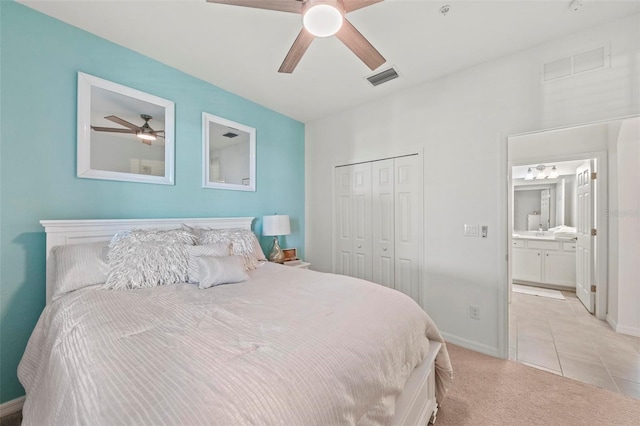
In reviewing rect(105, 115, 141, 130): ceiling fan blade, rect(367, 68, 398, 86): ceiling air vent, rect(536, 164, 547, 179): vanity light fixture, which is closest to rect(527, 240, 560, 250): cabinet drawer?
rect(536, 164, 547, 179): vanity light fixture

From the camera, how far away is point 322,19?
1.43 m

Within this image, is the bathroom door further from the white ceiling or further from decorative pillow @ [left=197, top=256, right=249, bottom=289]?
decorative pillow @ [left=197, top=256, right=249, bottom=289]

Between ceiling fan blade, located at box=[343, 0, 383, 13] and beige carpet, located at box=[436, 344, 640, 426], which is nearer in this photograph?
ceiling fan blade, located at box=[343, 0, 383, 13]

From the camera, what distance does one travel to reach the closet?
2.91m

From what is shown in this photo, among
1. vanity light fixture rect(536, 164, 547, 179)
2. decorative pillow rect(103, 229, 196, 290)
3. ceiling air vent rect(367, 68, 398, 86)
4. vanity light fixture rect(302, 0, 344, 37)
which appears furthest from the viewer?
vanity light fixture rect(536, 164, 547, 179)

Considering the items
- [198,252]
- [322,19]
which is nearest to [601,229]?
[322,19]

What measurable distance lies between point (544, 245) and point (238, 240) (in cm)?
524

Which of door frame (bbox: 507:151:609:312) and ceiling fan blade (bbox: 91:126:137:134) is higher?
ceiling fan blade (bbox: 91:126:137:134)

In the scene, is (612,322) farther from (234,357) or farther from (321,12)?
(321,12)

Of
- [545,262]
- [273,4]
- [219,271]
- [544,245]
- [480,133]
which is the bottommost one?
[545,262]

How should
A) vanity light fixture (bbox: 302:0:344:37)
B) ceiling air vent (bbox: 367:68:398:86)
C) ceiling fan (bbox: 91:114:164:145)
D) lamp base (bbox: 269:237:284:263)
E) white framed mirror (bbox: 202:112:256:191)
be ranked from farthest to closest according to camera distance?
lamp base (bbox: 269:237:284:263) → white framed mirror (bbox: 202:112:256:191) → ceiling air vent (bbox: 367:68:398:86) → ceiling fan (bbox: 91:114:164:145) → vanity light fixture (bbox: 302:0:344:37)

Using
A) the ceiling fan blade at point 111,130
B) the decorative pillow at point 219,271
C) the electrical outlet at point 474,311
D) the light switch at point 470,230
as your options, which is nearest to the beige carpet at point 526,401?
the electrical outlet at point 474,311

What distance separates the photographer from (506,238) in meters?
2.32

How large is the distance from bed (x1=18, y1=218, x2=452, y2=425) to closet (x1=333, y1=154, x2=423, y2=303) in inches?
56.6
